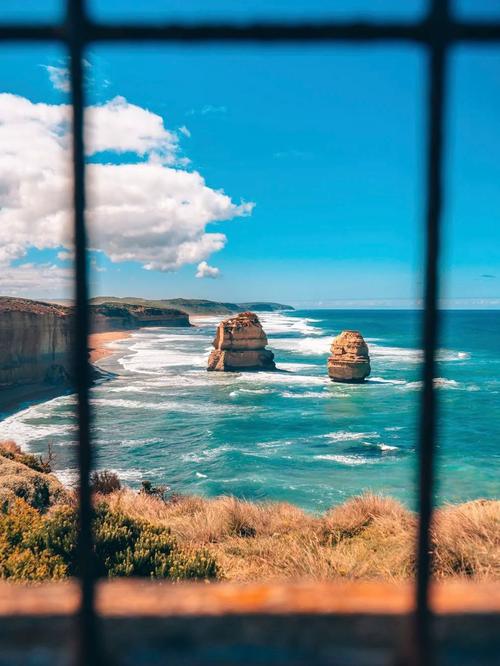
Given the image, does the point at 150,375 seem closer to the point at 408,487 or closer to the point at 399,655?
the point at 408,487

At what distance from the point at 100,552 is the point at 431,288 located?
5.56 m

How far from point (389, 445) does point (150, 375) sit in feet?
81.5

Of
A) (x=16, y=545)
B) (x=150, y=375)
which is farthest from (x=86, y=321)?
(x=150, y=375)

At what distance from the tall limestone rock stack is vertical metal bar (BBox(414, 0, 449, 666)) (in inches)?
1546

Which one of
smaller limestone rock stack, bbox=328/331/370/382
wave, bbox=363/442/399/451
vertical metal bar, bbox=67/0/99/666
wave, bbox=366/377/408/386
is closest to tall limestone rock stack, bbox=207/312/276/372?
smaller limestone rock stack, bbox=328/331/370/382

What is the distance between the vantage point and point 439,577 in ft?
16.0

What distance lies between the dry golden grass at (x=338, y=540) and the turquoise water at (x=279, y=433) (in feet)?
9.37

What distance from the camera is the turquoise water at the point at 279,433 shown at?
58.1ft

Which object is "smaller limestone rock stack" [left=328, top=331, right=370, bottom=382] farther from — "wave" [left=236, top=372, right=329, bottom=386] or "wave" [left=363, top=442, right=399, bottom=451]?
"wave" [left=363, top=442, right=399, bottom=451]

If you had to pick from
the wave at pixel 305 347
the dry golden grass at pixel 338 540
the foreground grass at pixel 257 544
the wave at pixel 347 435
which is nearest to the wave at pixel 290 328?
the wave at pixel 305 347

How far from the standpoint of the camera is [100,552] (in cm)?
553

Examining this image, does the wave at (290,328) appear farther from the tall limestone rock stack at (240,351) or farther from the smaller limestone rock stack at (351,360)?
the smaller limestone rock stack at (351,360)

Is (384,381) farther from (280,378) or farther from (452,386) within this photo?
(280,378)

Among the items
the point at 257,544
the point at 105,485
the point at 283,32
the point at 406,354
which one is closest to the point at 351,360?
the point at 406,354
